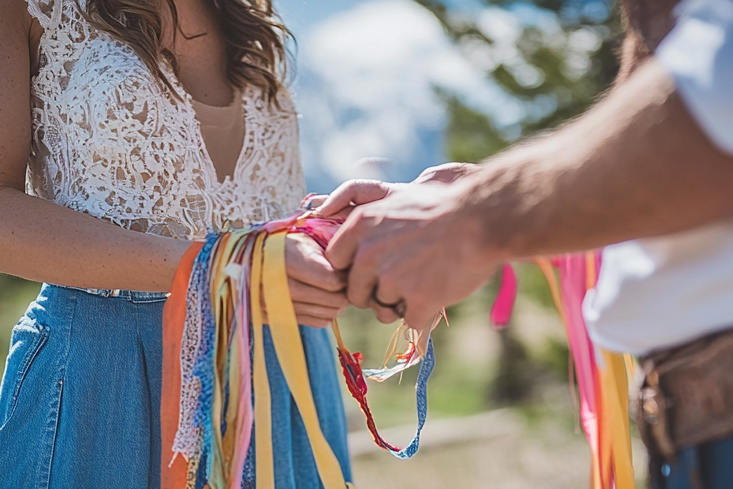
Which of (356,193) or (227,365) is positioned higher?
(356,193)

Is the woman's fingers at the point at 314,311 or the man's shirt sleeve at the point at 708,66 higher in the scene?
the man's shirt sleeve at the point at 708,66

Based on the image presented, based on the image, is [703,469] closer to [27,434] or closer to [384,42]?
[27,434]

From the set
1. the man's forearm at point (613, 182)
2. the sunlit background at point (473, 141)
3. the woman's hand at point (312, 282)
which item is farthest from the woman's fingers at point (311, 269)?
the sunlit background at point (473, 141)

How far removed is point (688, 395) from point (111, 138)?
1093 mm

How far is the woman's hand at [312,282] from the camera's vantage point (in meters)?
1.08

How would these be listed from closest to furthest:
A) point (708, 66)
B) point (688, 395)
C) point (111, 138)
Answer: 1. point (708, 66)
2. point (688, 395)
3. point (111, 138)

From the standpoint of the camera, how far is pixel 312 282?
1.09 meters

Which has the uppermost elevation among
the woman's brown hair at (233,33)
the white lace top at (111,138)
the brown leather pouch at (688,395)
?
the woman's brown hair at (233,33)

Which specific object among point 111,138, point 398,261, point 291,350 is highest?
point 111,138

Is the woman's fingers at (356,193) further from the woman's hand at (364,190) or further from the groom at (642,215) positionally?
the groom at (642,215)

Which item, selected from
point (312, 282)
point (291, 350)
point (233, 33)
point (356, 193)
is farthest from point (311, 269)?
point (233, 33)

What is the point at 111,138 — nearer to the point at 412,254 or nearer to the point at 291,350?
the point at 291,350

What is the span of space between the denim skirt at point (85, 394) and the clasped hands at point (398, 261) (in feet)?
1.38

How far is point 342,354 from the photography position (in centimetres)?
125
